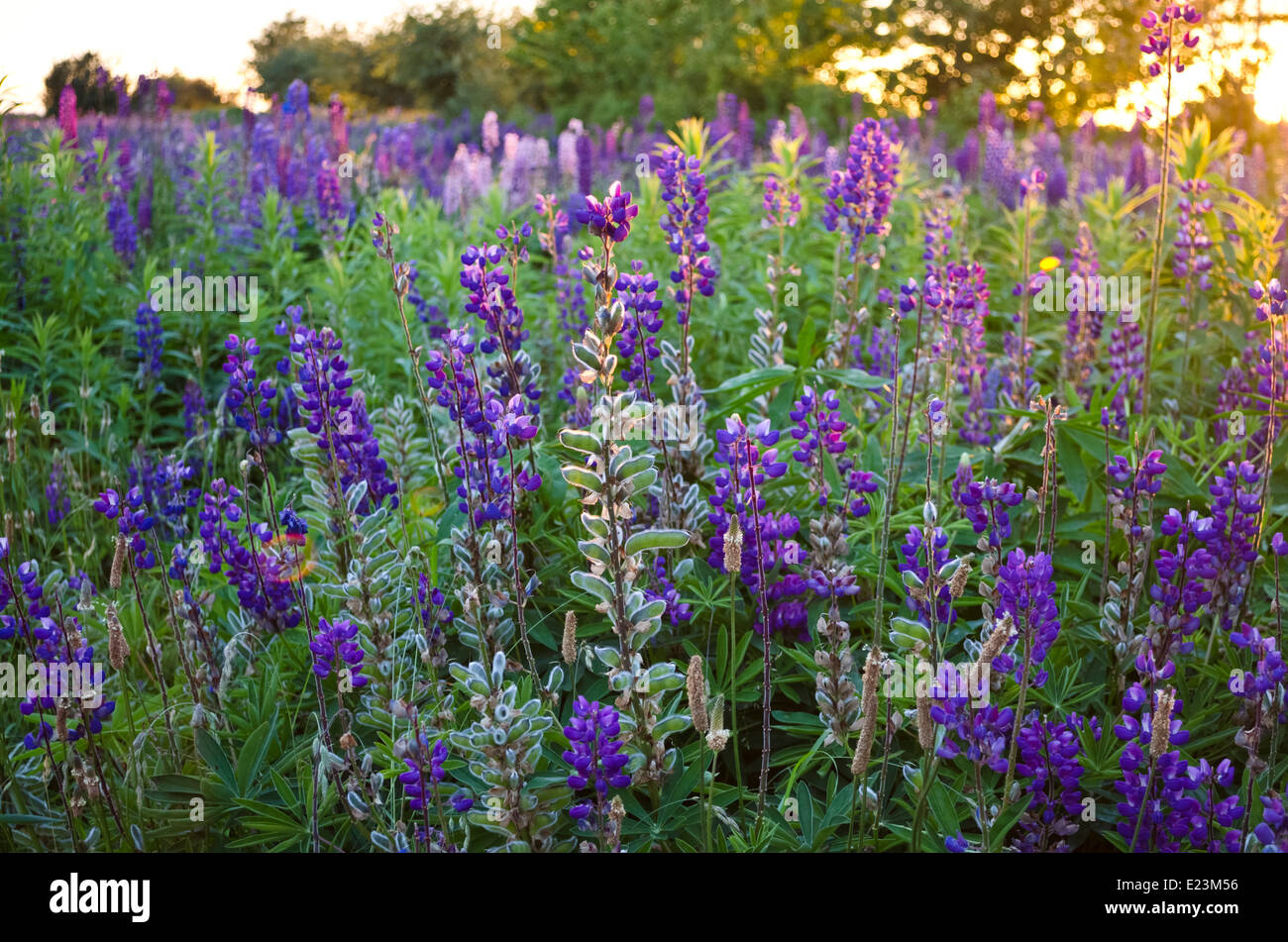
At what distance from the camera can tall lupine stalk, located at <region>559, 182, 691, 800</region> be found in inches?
68.4

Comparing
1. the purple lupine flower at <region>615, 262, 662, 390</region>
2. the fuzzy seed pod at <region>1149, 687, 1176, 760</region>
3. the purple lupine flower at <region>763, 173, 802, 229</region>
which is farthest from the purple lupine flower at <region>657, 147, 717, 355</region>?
the fuzzy seed pod at <region>1149, 687, 1176, 760</region>

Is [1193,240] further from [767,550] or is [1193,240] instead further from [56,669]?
[56,669]

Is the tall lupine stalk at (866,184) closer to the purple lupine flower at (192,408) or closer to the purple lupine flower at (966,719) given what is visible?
the purple lupine flower at (966,719)

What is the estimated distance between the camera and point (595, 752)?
1.73m

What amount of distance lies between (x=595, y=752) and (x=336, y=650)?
25.8 inches

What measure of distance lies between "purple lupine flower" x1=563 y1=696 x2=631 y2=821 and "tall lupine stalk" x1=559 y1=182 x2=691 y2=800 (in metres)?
0.08

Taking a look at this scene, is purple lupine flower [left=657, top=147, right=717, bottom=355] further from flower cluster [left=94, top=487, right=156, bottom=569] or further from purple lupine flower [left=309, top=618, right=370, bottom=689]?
flower cluster [left=94, top=487, right=156, bottom=569]

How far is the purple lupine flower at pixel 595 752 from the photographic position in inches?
67.4

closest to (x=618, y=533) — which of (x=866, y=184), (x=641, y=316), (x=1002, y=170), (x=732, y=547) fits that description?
(x=732, y=547)

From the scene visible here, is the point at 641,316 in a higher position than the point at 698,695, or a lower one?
higher

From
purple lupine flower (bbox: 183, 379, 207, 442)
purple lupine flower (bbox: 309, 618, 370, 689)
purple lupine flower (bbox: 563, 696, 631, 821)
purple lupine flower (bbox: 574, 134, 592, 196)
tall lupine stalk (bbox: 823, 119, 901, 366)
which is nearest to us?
purple lupine flower (bbox: 563, 696, 631, 821)

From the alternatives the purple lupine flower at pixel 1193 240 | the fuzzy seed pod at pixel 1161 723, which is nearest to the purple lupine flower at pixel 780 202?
the purple lupine flower at pixel 1193 240

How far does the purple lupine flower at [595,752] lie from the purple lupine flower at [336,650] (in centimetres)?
57
